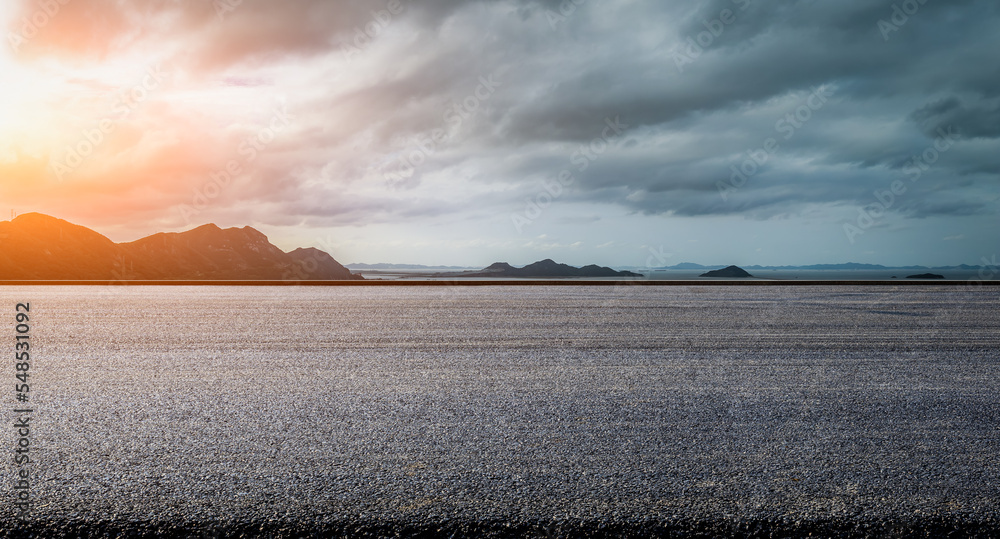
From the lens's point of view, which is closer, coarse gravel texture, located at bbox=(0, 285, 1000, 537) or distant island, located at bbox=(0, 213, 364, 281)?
coarse gravel texture, located at bbox=(0, 285, 1000, 537)

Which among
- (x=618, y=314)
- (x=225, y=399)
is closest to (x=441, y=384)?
(x=225, y=399)

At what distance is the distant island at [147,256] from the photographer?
7669 cm

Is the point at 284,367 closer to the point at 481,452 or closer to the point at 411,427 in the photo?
the point at 411,427

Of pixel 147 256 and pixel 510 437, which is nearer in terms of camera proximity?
pixel 510 437

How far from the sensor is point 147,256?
367ft

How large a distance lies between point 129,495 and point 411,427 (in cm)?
215

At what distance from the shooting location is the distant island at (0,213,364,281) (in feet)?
252

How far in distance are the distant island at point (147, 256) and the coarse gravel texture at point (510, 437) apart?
61698 millimetres

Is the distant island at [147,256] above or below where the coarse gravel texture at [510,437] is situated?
above

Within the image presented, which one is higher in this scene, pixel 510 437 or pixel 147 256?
pixel 147 256

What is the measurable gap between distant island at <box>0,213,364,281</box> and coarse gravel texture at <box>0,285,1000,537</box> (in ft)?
202

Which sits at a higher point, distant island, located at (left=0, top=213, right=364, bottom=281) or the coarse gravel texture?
distant island, located at (left=0, top=213, right=364, bottom=281)

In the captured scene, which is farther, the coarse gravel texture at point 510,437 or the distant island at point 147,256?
the distant island at point 147,256

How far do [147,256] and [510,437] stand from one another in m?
127
